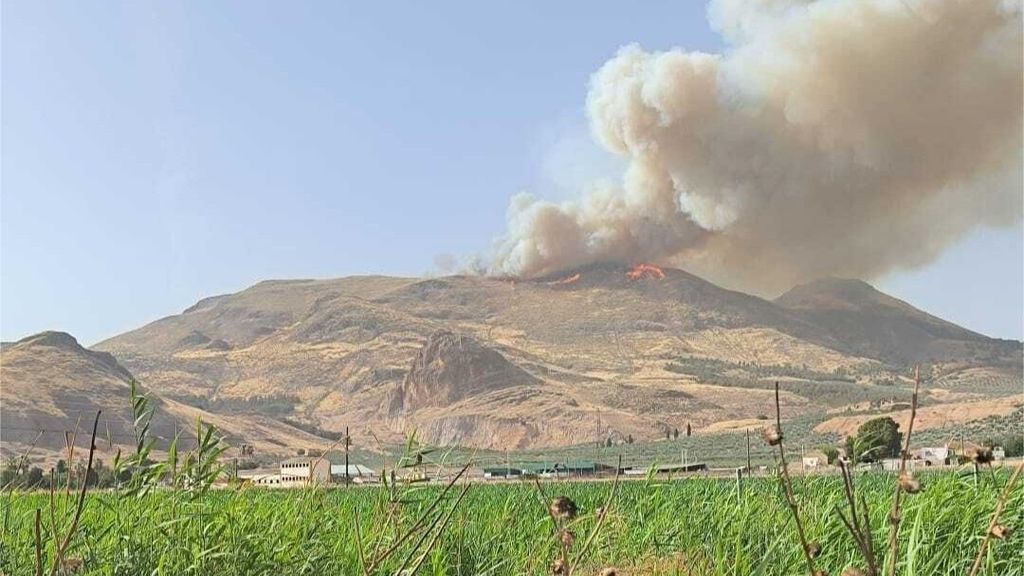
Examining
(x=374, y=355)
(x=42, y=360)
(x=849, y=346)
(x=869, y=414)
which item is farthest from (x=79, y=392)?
(x=849, y=346)

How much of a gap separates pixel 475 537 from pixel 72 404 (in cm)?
Result: 10654

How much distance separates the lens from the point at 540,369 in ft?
504

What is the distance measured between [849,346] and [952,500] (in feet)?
638

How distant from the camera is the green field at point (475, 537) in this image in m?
4.69

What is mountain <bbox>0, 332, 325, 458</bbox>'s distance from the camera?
93.5m

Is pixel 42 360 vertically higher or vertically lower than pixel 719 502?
higher

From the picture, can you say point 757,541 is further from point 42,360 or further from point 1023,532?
point 42,360

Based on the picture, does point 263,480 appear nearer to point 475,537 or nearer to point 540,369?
point 475,537

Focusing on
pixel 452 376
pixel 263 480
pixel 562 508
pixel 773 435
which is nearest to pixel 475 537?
pixel 562 508

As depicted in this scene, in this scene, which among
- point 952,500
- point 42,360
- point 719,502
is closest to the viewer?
point 952,500

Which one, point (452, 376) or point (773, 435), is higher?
point (452, 376)

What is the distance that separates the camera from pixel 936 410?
3866 inches

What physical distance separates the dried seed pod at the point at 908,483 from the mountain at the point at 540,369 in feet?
367

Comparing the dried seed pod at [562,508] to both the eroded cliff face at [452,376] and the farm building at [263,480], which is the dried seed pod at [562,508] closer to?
the farm building at [263,480]
